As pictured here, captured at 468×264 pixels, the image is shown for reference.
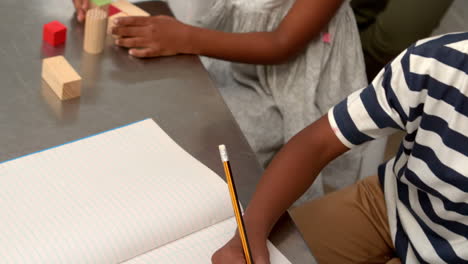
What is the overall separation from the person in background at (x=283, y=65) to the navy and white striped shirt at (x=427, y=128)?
306 mm

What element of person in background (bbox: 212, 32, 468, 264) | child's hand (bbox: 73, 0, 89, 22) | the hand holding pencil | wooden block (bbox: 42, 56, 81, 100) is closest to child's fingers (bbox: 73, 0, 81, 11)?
child's hand (bbox: 73, 0, 89, 22)

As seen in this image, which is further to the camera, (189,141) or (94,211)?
(189,141)

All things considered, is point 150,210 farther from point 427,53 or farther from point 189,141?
point 427,53

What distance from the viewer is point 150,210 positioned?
2.71ft

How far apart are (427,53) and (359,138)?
0.15 m

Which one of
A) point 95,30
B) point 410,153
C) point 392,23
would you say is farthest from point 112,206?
point 392,23

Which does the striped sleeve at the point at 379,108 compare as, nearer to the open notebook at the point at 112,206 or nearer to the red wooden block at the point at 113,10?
the open notebook at the point at 112,206

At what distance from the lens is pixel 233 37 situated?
1233mm

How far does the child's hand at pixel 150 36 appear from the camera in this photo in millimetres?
1115

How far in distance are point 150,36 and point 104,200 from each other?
0.38 m

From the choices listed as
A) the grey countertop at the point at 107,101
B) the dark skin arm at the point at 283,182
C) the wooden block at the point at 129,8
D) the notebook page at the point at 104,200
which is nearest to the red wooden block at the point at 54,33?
the grey countertop at the point at 107,101

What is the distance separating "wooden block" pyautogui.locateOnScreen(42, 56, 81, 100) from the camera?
0.98m

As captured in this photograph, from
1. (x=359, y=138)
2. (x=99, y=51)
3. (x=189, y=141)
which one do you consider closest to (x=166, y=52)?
(x=99, y=51)

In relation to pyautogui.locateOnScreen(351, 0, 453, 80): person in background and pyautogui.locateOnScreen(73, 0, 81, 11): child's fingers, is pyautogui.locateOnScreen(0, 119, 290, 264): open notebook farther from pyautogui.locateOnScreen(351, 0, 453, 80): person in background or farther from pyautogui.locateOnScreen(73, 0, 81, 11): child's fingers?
pyautogui.locateOnScreen(351, 0, 453, 80): person in background
